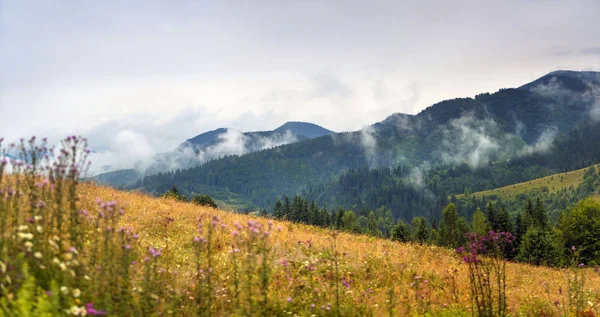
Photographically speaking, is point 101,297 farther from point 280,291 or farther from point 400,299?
point 400,299

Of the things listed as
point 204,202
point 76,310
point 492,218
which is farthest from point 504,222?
point 76,310

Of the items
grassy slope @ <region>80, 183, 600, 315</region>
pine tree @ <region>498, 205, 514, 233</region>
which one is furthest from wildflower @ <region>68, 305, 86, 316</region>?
pine tree @ <region>498, 205, 514, 233</region>

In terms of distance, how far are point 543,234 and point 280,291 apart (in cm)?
6553

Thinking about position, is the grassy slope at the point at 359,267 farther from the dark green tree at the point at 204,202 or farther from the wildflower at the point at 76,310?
the dark green tree at the point at 204,202

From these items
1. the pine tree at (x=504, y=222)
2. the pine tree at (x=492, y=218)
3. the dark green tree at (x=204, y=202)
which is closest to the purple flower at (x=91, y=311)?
the dark green tree at (x=204, y=202)

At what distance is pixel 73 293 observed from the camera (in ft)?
14.2

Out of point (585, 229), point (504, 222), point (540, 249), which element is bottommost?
point (540, 249)

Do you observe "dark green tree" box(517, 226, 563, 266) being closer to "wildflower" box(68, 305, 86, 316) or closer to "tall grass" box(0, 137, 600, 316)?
"tall grass" box(0, 137, 600, 316)

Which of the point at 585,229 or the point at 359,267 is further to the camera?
the point at 585,229

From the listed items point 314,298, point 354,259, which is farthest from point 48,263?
point 354,259

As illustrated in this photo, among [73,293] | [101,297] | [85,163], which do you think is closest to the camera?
[73,293]

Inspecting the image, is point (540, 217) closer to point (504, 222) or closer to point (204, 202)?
point (504, 222)

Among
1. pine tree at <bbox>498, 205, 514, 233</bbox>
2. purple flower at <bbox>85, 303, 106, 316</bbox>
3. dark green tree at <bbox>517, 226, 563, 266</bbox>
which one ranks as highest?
purple flower at <bbox>85, 303, 106, 316</bbox>

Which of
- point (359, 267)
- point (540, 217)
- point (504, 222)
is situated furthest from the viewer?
point (540, 217)
